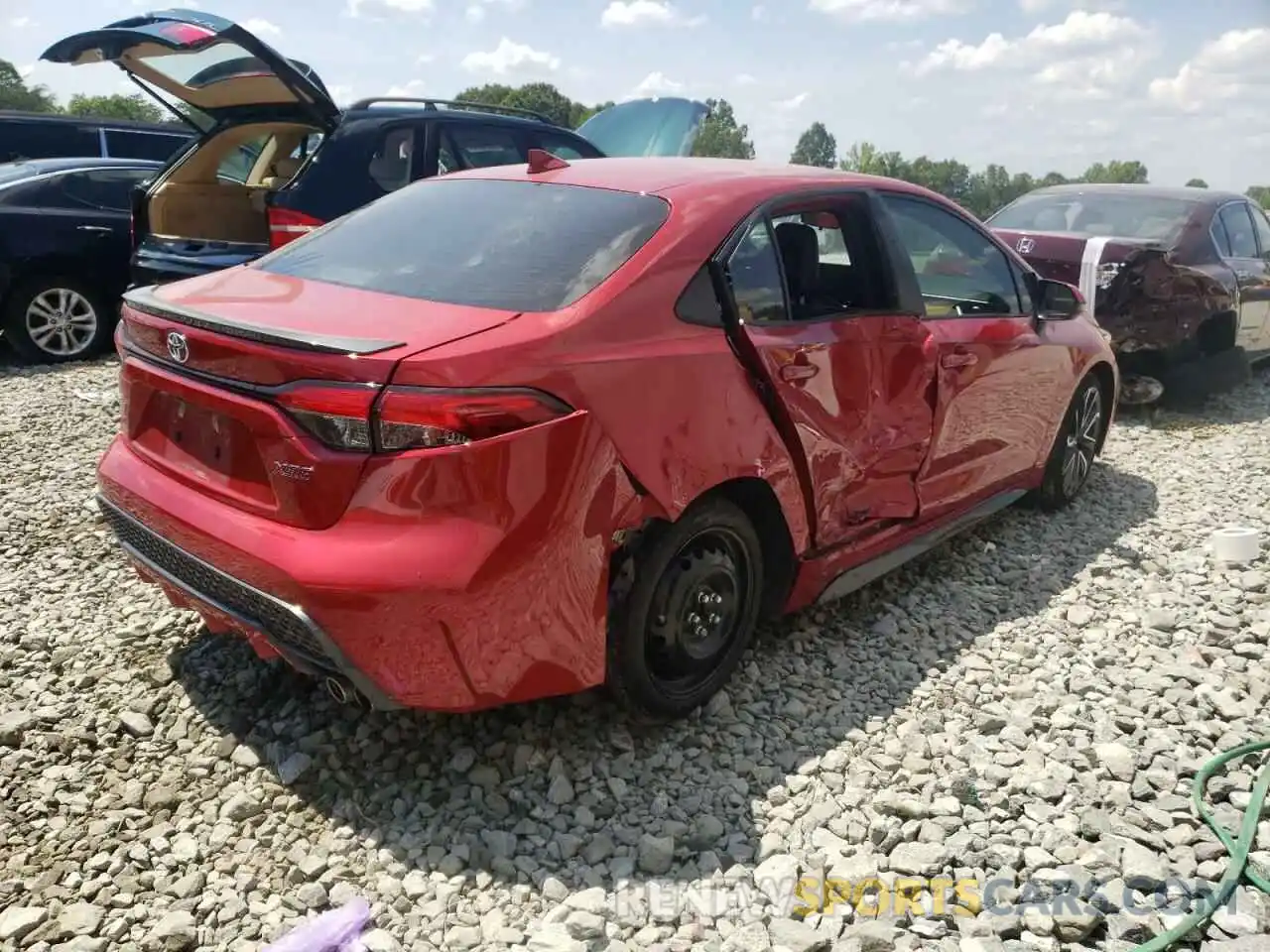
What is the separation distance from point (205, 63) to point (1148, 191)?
21.6 feet

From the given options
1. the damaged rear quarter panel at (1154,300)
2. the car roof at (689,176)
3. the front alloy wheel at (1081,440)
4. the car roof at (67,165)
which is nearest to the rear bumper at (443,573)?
the car roof at (689,176)

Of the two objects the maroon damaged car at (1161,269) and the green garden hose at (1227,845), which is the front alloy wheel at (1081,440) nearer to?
the maroon damaged car at (1161,269)

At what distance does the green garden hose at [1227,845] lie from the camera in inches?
89.3

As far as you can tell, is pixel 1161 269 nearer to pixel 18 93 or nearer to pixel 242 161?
pixel 242 161

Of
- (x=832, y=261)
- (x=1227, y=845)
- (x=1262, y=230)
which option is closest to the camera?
(x=1227, y=845)

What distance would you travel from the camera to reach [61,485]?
4.77 meters

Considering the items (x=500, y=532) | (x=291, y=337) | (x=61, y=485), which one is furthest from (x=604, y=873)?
(x=61, y=485)

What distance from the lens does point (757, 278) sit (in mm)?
3098

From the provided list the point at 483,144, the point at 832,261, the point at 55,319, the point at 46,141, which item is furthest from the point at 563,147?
the point at 46,141

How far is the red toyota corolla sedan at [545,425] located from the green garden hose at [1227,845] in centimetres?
119

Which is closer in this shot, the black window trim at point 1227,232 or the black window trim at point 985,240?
the black window trim at point 985,240

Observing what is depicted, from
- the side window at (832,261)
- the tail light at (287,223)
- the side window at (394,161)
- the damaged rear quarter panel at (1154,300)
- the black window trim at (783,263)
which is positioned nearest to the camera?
the black window trim at (783,263)

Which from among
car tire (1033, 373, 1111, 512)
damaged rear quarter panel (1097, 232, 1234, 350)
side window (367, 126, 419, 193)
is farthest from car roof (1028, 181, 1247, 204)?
side window (367, 126, 419, 193)

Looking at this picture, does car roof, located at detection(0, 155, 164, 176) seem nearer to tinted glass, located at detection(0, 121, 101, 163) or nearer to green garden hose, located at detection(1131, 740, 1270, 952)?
tinted glass, located at detection(0, 121, 101, 163)
